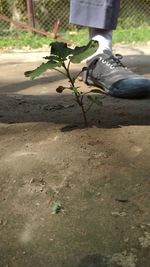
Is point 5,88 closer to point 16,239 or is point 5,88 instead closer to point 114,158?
point 114,158

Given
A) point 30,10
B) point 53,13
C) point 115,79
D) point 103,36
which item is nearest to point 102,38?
point 103,36

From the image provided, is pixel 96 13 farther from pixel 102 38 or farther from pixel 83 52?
pixel 83 52

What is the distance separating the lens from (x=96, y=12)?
2422 millimetres

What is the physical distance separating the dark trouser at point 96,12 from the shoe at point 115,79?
15cm

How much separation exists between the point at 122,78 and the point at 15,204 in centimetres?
128

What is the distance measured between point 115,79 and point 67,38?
5.36 m

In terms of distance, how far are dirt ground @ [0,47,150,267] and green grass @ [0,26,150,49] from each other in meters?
5.35

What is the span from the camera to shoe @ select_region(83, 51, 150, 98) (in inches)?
84.0

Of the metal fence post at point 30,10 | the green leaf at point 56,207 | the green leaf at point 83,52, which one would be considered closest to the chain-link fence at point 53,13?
the metal fence post at point 30,10

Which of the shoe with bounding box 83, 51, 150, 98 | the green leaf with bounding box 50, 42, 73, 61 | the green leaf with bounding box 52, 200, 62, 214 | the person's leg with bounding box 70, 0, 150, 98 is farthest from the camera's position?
the person's leg with bounding box 70, 0, 150, 98

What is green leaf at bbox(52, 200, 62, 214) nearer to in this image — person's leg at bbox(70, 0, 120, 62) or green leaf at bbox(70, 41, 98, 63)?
green leaf at bbox(70, 41, 98, 63)

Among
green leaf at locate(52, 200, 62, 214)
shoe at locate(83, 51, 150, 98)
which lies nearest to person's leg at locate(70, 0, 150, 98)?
shoe at locate(83, 51, 150, 98)

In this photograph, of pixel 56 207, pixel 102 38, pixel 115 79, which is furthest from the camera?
pixel 102 38

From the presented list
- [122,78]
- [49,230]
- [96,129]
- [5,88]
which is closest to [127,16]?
[5,88]
